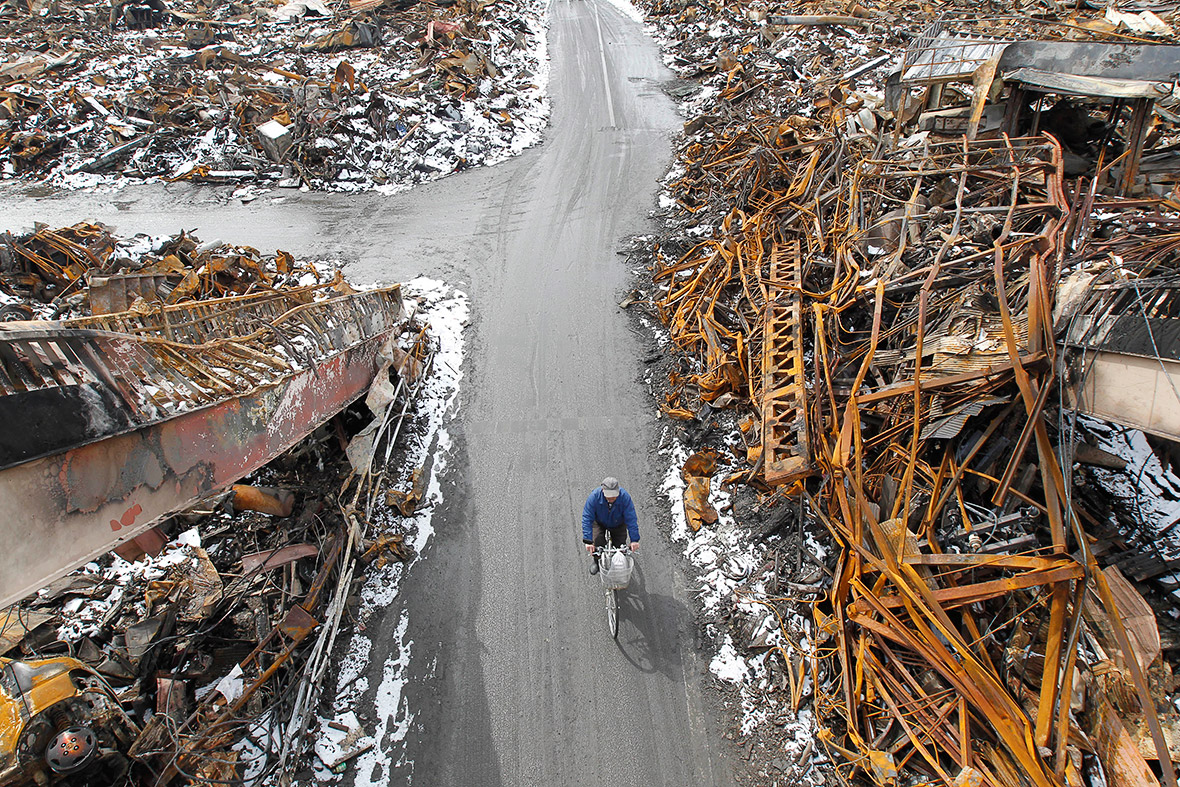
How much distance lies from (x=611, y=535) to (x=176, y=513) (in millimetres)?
4487

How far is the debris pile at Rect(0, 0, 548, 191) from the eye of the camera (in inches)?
654

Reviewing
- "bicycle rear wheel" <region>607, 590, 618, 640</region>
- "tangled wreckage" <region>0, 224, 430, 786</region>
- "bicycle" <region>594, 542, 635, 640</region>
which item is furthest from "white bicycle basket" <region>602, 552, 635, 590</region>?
"tangled wreckage" <region>0, 224, 430, 786</region>

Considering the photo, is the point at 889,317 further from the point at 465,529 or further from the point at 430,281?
the point at 430,281

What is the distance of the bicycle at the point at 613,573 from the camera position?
20.6 feet

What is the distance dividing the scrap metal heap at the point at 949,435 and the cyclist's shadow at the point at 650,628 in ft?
2.57

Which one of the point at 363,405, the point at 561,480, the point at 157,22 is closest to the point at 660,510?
the point at 561,480

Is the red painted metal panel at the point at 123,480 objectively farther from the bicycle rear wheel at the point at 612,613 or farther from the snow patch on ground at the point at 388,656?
the bicycle rear wheel at the point at 612,613

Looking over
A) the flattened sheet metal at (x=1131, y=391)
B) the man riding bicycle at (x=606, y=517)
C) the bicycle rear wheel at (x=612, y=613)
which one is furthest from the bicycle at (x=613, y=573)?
the flattened sheet metal at (x=1131, y=391)

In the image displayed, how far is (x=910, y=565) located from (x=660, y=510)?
10.9 ft

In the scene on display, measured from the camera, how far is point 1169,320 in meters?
4.68

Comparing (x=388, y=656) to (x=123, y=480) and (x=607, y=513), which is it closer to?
(x=607, y=513)

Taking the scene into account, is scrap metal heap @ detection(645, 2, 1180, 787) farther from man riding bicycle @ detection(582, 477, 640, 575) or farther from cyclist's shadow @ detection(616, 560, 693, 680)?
man riding bicycle @ detection(582, 477, 640, 575)

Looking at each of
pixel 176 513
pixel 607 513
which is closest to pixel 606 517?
pixel 607 513

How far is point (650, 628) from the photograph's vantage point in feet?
22.4
